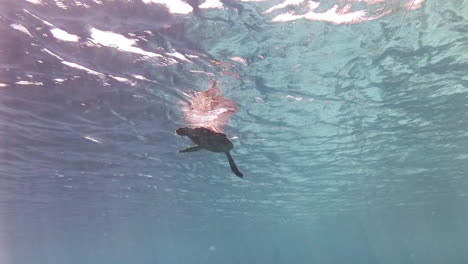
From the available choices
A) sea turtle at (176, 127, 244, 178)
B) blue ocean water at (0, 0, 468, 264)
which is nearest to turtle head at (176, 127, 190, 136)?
sea turtle at (176, 127, 244, 178)

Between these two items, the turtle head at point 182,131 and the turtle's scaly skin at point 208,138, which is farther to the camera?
the turtle's scaly skin at point 208,138

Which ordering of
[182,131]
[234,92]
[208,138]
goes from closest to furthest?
[182,131] < [208,138] < [234,92]

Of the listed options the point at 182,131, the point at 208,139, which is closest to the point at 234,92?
the point at 208,139

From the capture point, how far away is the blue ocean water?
1018 centimetres

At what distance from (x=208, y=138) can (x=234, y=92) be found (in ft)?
18.6

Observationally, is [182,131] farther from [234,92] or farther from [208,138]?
[234,92]

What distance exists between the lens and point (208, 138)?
28.9 ft

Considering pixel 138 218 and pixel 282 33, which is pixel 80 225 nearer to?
pixel 138 218

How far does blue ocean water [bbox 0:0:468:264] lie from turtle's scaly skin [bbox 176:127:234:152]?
3.77 metres

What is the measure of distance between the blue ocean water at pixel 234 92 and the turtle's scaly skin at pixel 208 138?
3.77m

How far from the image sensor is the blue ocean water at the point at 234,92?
10180 mm

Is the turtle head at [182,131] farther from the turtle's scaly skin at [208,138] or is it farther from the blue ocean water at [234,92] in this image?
the blue ocean water at [234,92]

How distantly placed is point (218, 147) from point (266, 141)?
1212cm

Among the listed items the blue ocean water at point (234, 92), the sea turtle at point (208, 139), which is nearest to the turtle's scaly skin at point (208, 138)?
the sea turtle at point (208, 139)
